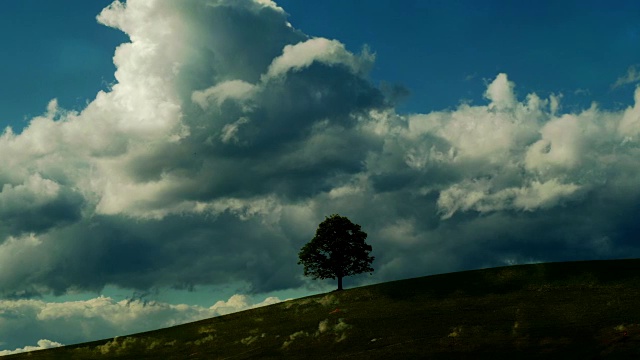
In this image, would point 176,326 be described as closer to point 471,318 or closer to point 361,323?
point 361,323

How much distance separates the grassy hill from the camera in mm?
40844

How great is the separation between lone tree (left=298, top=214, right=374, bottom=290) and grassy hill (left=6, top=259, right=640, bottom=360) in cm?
1244

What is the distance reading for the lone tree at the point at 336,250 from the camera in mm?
89562

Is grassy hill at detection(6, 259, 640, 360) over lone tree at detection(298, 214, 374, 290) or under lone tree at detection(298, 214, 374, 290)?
under

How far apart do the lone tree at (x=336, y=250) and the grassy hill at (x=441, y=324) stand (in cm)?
1244

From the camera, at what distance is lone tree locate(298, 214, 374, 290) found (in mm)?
89562

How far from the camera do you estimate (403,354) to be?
41250mm

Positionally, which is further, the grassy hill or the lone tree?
the lone tree

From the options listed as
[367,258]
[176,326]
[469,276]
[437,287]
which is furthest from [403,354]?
[367,258]

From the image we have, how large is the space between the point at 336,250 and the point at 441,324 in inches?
1571

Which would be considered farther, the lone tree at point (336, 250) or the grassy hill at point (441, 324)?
the lone tree at point (336, 250)

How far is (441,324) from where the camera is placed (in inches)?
1986

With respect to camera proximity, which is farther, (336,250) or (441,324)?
(336,250)

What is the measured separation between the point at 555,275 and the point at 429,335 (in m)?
28.1
